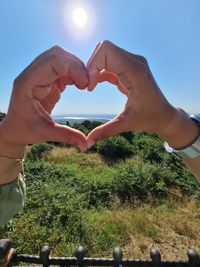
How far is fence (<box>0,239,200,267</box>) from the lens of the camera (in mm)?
1109

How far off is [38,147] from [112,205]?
8618 mm

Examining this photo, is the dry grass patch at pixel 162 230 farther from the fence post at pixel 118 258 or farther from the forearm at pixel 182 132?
the forearm at pixel 182 132

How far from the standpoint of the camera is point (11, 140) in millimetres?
850

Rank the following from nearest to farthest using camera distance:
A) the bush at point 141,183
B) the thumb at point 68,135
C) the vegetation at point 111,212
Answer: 1. the thumb at point 68,135
2. the vegetation at point 111,212
3. the bush at point 141,183

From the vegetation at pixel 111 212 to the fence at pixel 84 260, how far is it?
3.33 m

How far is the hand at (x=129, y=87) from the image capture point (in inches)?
30.0

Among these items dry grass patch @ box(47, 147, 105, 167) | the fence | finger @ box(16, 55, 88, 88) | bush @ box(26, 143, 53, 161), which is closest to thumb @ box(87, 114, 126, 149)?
finger @ box(16, 55, 88, 88)

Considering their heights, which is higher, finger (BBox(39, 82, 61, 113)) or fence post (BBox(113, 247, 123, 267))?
finger (BBox(39, 82, 61, 113))

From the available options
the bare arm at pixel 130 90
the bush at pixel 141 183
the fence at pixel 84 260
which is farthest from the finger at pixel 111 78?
the bush at pixel 141 183

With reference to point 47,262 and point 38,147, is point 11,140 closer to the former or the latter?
point 47,262

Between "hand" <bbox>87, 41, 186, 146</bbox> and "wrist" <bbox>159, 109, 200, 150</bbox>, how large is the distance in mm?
54

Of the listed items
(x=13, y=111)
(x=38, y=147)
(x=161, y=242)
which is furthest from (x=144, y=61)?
(x=38, y=147)

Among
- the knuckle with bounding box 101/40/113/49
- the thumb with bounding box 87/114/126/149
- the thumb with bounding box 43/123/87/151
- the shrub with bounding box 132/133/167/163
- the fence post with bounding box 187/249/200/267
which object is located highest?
the knuckle with bounding box 101/40/113/49

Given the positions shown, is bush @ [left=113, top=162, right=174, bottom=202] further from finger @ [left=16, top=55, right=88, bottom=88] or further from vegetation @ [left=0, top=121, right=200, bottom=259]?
finger @ [left=16, top=55, right=88, bottom=88]
